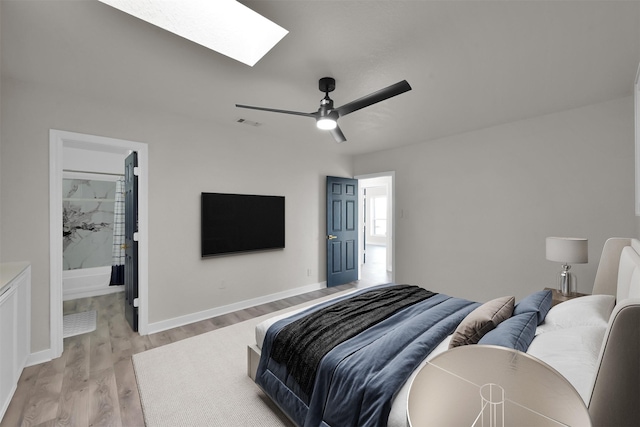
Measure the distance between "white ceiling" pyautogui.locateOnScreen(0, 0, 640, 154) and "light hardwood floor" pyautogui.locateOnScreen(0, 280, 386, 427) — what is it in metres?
2.60

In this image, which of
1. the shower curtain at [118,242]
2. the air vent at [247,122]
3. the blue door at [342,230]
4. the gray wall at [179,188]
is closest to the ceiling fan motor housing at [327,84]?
the air vent at [247,122]

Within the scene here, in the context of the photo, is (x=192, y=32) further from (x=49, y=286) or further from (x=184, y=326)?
(x=184, y=326)

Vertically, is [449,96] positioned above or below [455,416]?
above

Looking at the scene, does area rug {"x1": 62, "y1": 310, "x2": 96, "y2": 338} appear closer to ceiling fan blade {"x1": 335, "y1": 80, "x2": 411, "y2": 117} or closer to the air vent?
the air vent

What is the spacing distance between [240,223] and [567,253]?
374 centimetres

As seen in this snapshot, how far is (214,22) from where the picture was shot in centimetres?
163

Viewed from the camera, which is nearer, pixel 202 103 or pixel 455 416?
pixel 455 416

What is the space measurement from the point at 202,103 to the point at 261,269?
244cm

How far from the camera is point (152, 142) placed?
3295 mm

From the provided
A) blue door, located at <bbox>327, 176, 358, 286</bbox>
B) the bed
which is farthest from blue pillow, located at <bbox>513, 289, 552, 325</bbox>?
blue door, located at <bbox>327, 176, 358, 286</bbox>

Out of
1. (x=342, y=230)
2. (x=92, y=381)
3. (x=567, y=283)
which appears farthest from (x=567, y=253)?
(x=92, y=381)

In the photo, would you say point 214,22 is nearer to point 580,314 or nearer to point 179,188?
point 179,188

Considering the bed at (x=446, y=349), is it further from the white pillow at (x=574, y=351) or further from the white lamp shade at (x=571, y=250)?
the white lamp shade at (x=571, y=250)

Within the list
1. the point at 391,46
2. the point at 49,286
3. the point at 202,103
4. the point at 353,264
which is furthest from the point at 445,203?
the point at 49,286
